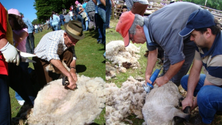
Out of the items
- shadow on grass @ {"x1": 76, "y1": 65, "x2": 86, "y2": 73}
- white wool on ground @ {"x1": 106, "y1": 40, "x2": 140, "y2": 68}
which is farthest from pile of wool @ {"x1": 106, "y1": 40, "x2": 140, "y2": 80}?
shadow on grass @ {"x1": 76, "y1": 65, "x2": 86, "y2": 73}

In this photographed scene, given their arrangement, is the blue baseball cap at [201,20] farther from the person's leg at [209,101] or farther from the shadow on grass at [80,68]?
the shadow on grass at [80,68]

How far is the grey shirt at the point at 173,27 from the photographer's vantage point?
159 cm

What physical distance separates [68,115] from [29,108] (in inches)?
46.2

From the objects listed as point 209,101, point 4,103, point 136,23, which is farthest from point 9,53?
point 209,101

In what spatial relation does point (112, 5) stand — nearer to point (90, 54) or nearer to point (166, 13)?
point (166, 13)

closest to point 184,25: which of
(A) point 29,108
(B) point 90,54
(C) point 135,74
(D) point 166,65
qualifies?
(D) point 166,65

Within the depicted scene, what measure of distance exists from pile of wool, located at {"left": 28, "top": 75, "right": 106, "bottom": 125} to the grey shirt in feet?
4.35

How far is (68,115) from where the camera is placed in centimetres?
196

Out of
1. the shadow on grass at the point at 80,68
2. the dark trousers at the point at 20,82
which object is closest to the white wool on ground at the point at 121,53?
the shadow on grass at the point at 80,68

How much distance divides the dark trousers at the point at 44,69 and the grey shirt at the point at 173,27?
6.81ft

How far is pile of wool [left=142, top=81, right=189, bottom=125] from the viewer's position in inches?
66.7

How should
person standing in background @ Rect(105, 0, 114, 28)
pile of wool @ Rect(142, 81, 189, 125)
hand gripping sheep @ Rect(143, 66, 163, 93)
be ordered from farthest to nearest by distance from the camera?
person standing in background @ Rect(105, 0, 114, 28)
hand gripping sheep @ Rect(143, 66, 163, 93)
pile of wool @ Rect(142, 81, 189, 125)

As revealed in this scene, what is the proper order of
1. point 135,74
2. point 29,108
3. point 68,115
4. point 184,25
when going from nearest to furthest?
point 184,25 < point 68,115 < point 29,108 < point 135,74

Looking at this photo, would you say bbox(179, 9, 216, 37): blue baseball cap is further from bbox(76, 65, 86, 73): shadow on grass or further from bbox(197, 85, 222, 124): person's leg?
bbox(76, 65, 86, 73): shadow on grass
